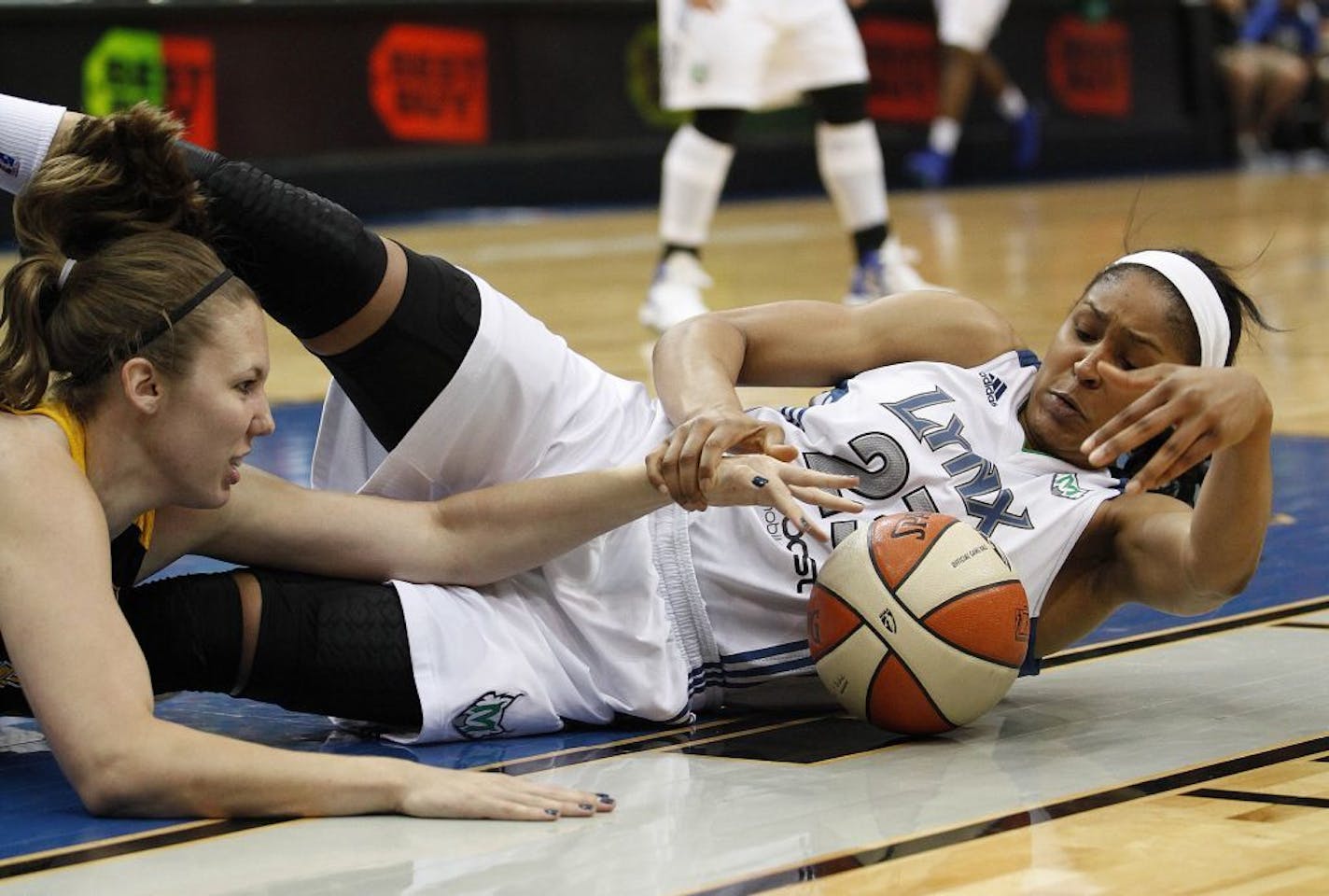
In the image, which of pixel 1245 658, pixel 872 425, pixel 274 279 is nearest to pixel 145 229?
pixel 274 279

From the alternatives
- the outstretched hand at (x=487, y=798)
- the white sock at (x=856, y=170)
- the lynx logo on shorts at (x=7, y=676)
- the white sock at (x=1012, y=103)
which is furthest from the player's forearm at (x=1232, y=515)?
the white sock at (x=1012, y=103)

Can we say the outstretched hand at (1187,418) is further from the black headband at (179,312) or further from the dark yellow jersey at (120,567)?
the dark yellow jersey at (120,567)

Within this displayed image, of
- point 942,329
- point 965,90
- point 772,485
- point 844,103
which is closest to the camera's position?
point 772,485

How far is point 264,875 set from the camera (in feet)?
8.20

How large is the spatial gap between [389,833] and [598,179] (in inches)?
543

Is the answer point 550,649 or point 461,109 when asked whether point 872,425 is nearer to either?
point 550,649

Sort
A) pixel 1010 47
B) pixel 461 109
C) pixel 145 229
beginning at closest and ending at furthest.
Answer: pixel 145 229 < pixel 461 109 < pixel 1010 47

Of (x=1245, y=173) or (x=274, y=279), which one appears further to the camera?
(x=1245, y=173)

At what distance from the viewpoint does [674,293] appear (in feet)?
27.5

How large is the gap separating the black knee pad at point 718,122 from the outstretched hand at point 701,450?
5755 mm

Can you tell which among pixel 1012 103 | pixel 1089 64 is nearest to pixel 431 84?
pixel 1012 103

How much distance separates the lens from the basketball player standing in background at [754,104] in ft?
27.6

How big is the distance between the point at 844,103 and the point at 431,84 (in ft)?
22.6

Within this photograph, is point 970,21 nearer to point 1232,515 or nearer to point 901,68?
point 901,68
